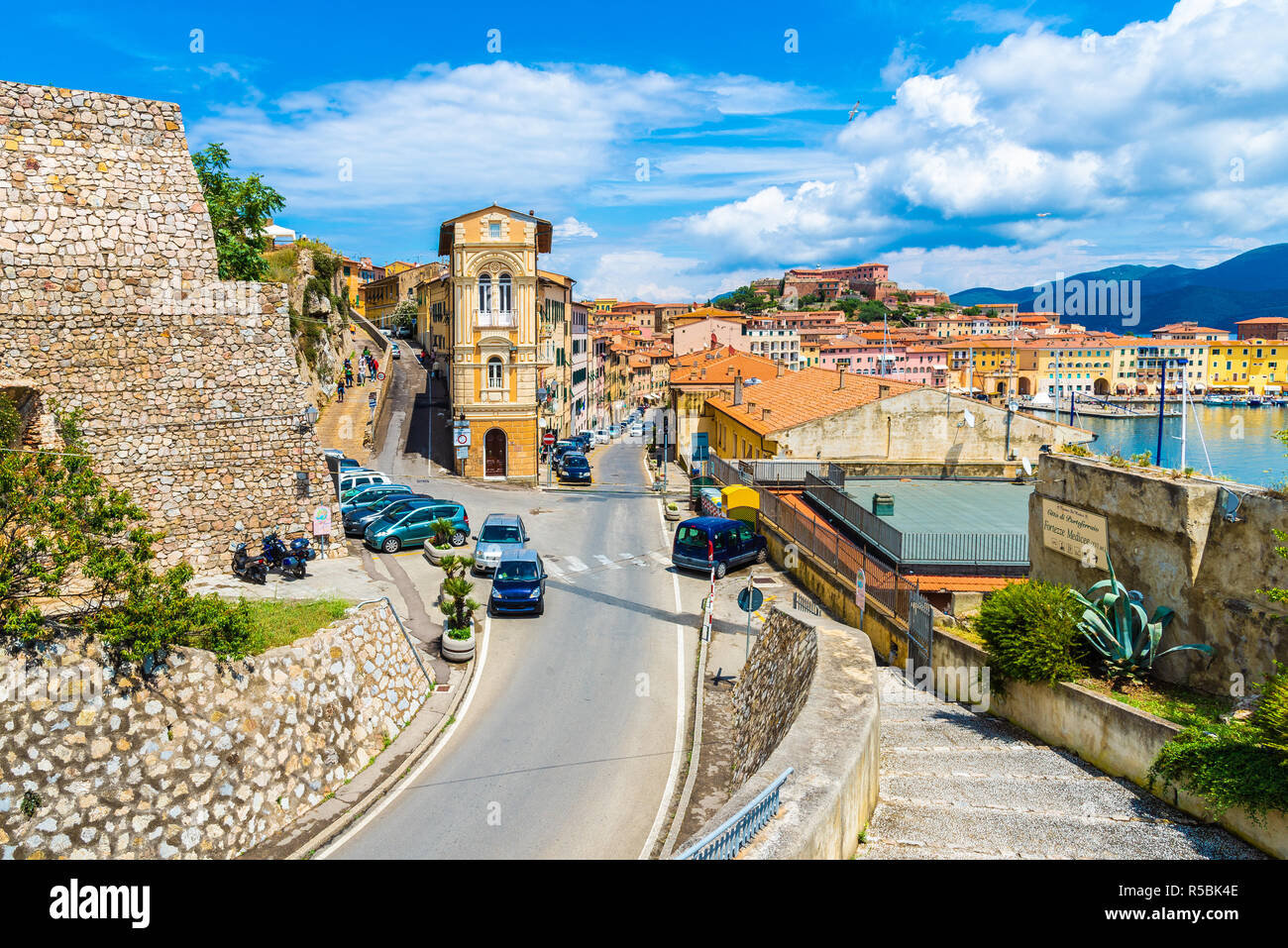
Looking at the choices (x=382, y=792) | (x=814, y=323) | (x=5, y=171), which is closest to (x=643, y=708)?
(x=382, y=792)

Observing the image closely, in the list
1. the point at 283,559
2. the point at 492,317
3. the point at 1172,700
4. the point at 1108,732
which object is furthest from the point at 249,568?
the point at 492,317

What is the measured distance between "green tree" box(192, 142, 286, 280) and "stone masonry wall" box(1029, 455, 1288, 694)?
26853mm

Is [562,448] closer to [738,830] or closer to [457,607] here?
[457,607]

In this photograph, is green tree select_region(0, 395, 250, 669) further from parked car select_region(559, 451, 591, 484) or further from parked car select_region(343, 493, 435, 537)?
parked car select_region(559, 451, 591, 484)

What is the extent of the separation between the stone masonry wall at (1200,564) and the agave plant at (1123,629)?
217mm

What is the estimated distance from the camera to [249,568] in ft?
64.9

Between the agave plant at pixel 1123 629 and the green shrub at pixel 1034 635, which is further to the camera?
the green shrub at pixel 1034 635

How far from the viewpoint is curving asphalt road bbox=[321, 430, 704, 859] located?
11898 millimetres

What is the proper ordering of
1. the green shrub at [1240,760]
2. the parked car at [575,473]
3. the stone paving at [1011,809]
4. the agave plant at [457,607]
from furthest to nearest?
the parked car at [575,473]
the agave plant at [457,607]
the stone paving at [1011,809]
the green shrub at [1240,760]

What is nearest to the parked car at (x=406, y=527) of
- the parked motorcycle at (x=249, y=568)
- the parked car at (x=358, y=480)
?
the parked car at (x=358, y=480)

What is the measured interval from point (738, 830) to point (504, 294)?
41.4m

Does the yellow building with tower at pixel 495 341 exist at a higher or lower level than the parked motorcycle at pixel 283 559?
higher

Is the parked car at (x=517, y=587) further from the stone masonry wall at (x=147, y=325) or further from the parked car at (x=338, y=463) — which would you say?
the parked car at (x=338, y=463)

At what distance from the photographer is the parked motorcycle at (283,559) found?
20281mm
